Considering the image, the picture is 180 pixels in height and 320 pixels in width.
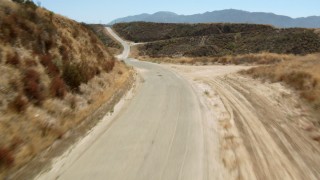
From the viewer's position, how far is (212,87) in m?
22.9

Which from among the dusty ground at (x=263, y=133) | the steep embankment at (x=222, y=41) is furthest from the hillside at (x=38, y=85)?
the steep embankment at (x=222, y=41)

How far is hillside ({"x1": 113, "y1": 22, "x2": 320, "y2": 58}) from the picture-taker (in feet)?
265

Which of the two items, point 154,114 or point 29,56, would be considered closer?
point 29,56

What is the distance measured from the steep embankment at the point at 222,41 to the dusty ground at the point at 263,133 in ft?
98.4

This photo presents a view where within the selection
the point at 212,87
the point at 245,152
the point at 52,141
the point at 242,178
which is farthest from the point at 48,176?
the point at 212,87

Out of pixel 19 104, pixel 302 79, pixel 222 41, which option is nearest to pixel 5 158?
pixel 19 104

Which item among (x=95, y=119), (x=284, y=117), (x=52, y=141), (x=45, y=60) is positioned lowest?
(x=284, y=117)

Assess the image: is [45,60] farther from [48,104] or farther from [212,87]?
[212,87]

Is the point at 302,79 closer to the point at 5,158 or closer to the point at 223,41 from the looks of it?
the point at 5,158

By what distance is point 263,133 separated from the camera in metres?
11.5

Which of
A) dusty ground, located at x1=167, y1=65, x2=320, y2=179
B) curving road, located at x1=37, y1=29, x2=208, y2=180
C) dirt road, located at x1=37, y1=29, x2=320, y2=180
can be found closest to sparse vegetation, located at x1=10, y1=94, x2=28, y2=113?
dirt road, located at x1=37, y1=29, x2=320, y2=180

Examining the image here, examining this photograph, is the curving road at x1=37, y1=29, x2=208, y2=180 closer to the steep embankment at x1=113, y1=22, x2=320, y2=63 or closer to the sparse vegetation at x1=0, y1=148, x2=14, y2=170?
the sparse vegetation at x1=0, y1=148, x2=14, y2=170

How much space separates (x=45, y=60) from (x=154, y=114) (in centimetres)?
477

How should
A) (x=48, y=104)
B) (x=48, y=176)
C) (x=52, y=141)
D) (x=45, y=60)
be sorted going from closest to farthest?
1. (x=48, y=176)
2. (x=52, y=141)
3. (x=48, y=104)
4. (x=45, y=60)
